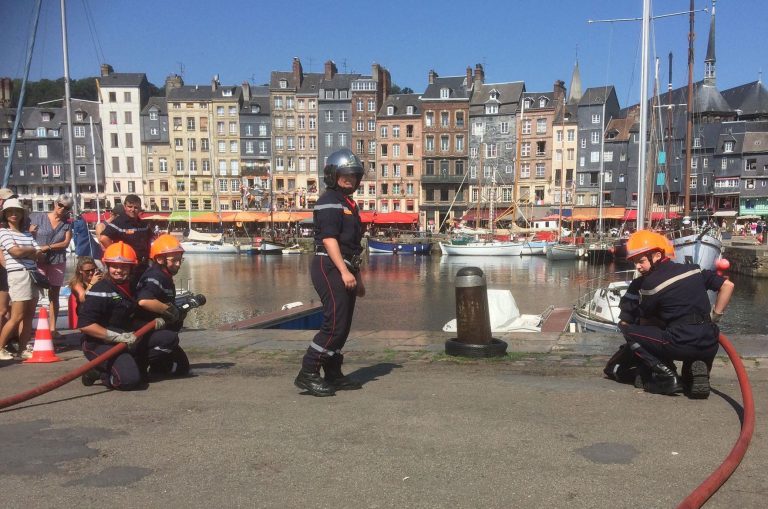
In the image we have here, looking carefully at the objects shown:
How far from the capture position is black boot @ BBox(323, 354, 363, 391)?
20.0 feet

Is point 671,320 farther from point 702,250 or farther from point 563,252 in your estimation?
point 563,252

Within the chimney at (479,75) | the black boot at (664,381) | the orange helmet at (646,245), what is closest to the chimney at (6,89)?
the orange helmet at (646,245)

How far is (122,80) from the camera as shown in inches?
3482

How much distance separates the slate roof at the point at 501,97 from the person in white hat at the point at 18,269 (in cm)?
7974

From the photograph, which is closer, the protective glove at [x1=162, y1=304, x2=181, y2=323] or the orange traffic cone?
the protective glove at [x1=162, y1=304, x2=181, y2=323]

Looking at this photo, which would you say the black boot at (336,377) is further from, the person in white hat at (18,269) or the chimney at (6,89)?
the chimney at (6,89)

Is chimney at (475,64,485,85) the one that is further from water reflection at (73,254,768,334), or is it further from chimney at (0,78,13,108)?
chimney at (0,78,13,108)

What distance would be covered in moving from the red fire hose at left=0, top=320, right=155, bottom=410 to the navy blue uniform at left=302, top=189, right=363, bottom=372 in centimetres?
171

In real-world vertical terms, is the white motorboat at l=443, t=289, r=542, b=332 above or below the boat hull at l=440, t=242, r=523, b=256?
above

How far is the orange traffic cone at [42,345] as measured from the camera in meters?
7.75

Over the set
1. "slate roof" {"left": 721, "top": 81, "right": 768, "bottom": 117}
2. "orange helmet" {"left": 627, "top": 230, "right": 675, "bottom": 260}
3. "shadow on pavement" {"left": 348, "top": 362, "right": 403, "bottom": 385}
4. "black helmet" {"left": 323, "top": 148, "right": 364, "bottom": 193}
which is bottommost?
"shadow on pavement" {"left": 348, "top": 362, "right": 403, "bottom": 385}

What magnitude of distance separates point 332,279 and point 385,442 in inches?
70.0

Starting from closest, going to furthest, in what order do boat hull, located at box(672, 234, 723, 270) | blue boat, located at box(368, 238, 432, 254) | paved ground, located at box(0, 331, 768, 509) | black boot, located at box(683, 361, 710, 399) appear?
paved ground, located at box(0, 331, 768, 509)
black boot, located at box(683, 361, 710, 399)
boat hull, located at box(672, 234, 723, 270)
blue boat, located at box(368, 238, 432, 254)

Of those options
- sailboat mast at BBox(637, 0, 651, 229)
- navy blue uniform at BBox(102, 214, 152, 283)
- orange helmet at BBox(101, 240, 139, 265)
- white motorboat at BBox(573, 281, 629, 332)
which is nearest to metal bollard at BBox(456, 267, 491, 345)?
orange helmet at BBox(101, 240, 139, 265)
